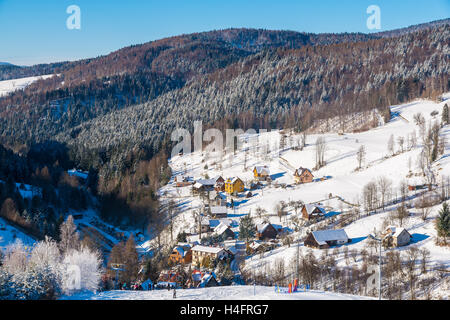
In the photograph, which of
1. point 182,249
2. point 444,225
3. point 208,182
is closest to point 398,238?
point 444,225

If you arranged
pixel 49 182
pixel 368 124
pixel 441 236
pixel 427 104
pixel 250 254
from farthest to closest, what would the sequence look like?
pixel 427 104 < pixel 368 124 < pixel 49 182 < pixel 250 254 < pixel 441 236

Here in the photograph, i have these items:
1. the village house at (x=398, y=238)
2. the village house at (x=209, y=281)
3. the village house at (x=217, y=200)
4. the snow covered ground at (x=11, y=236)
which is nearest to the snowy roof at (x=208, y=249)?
the village house at (x=209, y=281)

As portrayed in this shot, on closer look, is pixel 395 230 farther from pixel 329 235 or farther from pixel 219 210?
pixel 219 210

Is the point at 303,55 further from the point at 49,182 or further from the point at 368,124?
the point at 49,182

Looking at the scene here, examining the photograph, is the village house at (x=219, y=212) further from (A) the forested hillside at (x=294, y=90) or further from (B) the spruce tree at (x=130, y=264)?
(A) the forested hillside at (x=294, y=90)

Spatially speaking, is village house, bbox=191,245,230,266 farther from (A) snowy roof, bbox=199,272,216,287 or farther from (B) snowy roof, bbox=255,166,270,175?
(B) snowy roof, bbox=255,166,270,175

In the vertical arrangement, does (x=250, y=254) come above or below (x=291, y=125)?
below
